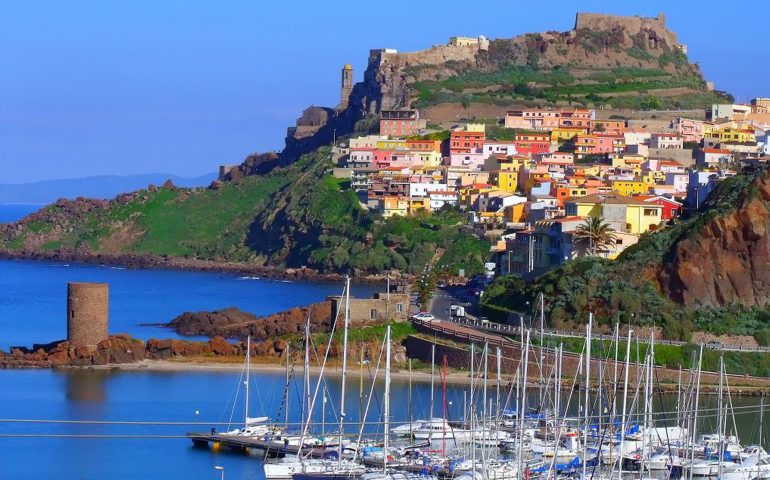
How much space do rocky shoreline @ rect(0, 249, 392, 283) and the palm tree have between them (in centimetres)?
2949

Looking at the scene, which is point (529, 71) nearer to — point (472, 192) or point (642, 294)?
point (472, 192)

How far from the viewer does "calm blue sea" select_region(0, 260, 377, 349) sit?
74.0 meters

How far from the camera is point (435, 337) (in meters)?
57.4

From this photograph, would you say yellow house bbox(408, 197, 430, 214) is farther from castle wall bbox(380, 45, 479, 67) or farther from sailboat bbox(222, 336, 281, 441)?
sailboat bbox(222, 336, 281, 441)

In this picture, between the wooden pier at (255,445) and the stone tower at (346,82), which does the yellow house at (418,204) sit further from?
the wooden pier at (255,445)

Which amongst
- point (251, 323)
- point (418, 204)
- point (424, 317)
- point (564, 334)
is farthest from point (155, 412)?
point (418, 204)

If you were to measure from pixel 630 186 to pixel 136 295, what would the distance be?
74.9 ft

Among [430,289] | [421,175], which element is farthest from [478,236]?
[430,289]

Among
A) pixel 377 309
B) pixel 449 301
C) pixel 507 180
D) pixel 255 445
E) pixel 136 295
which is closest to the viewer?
pixel 255 445

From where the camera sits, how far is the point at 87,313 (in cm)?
5981

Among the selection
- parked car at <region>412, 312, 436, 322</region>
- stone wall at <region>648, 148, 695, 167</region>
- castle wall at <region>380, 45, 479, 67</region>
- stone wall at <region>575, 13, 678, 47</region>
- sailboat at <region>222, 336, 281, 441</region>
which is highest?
stone wall at <region>575, 13, 678, 47</region>

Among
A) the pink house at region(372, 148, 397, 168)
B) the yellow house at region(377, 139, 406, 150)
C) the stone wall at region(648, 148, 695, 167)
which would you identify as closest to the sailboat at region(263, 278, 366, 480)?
the stone wall at region(648, 148, 695, 167)

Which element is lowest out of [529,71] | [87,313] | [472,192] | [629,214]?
[87,313]

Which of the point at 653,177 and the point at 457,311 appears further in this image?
the point at 653,177
